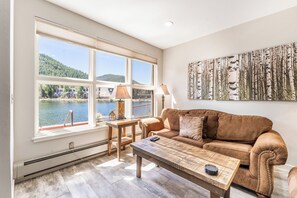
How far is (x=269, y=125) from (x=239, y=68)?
3.55ft

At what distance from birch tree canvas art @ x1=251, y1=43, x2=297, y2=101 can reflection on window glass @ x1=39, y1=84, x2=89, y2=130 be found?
9.88ft

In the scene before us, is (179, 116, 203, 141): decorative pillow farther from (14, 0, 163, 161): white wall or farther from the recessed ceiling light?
(14, 0, 163, 161): white wall

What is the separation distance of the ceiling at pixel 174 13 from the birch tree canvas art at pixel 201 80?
0.69 metres

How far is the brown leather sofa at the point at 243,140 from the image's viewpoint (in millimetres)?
1498

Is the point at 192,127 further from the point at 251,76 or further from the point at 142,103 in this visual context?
the point at 142,103

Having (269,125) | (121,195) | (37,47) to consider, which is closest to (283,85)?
(269,125)

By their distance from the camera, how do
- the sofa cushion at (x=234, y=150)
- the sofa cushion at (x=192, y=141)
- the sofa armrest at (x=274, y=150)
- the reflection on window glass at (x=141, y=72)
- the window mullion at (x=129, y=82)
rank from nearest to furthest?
the sofa armrest at (x=274, y=150) → the sofa cushion at (x=234, y=150) → the sofa cushion at (x=192, y=141) → the window mullion at (x=129, y=82) → the reflection on window glass at (x=141, y=72)

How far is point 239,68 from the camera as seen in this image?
100 inches

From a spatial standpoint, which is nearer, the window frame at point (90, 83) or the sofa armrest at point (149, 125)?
the window frame at point (90, 83)

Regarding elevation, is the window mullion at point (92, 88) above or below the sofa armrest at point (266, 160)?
above

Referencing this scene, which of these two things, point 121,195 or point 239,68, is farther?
point 239,68

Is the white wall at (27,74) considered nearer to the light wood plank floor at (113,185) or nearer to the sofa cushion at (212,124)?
the light wood plank floor at (113,185)

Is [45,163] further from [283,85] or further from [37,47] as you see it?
[283,85]

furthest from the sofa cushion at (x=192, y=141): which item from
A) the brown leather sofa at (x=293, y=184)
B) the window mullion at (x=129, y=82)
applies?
the window mullion at (x=129, y=82)
